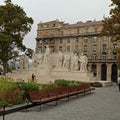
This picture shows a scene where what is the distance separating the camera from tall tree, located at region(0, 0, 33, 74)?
51037 millimetres

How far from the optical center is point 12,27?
170 feet

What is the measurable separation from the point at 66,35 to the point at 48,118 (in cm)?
8888

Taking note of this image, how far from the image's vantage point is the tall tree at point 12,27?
51037 mm

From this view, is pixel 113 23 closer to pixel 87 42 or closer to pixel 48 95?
pixel 48 95

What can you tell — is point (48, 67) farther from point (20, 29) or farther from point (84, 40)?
point (84, 40)

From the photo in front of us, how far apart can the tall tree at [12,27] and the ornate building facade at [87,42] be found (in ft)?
137

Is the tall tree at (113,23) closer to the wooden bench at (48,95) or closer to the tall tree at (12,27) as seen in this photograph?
the wooden bench at (48,95)

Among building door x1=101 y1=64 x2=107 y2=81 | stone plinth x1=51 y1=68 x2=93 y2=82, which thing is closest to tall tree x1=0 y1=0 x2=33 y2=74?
stone plinth x1=51 y1=68 x2=93 y2=82

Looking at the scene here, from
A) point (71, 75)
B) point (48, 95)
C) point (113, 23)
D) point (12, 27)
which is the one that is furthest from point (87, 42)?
point (48, 95)

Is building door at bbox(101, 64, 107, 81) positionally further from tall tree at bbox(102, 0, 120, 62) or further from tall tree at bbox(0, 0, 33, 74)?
tall tree at bbox(102, 0, 120, 62)

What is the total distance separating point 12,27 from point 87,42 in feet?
160

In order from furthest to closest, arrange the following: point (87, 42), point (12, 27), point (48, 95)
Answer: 1. point (87, 42)
2. point (12, 27)
3. point (48, 95)

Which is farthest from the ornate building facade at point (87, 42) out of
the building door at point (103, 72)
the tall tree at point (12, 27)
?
the tall tree at point (12, 27)

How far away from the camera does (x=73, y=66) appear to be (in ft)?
183
